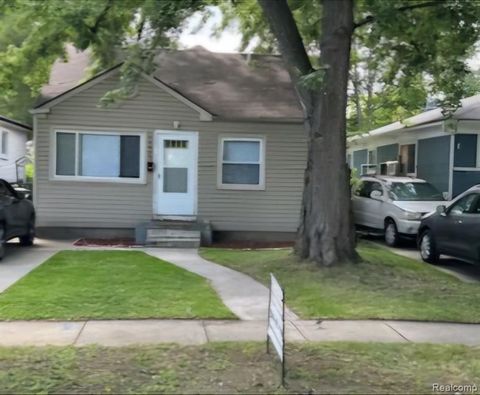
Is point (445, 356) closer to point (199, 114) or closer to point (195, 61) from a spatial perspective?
point (199, 114)

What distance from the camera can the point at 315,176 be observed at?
1097cm

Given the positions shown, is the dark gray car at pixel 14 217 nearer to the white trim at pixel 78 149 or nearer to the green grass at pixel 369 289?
the white trim at pixel 78 149

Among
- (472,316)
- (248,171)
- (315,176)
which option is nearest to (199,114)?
(248,171)

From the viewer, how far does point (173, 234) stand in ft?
49.2

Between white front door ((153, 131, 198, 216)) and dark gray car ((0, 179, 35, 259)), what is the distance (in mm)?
3411

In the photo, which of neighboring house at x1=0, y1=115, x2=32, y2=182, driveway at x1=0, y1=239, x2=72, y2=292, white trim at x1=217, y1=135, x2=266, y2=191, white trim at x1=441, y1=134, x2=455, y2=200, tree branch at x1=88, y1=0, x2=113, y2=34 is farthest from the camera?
neighboring house at x1=0, y1=115, x2=32, y2=182

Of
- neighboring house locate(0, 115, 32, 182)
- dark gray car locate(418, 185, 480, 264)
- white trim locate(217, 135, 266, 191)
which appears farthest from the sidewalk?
neighboring house locate(0, 115, 32, 182)

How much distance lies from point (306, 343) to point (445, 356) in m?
1.41

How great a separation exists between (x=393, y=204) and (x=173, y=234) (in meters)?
5.72

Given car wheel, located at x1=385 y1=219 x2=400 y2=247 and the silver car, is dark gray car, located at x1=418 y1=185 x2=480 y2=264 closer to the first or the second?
the silver car

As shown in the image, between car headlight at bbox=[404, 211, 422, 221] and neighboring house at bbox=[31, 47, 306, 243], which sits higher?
neighboring house at bbox=[31, 47, 306, 243]

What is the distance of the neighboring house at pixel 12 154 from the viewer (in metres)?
27.9

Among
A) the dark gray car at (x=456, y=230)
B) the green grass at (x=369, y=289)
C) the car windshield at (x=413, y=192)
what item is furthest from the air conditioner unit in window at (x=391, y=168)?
the green grass at (x=369, y=289)

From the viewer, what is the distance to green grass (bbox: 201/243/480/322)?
8.06 m
